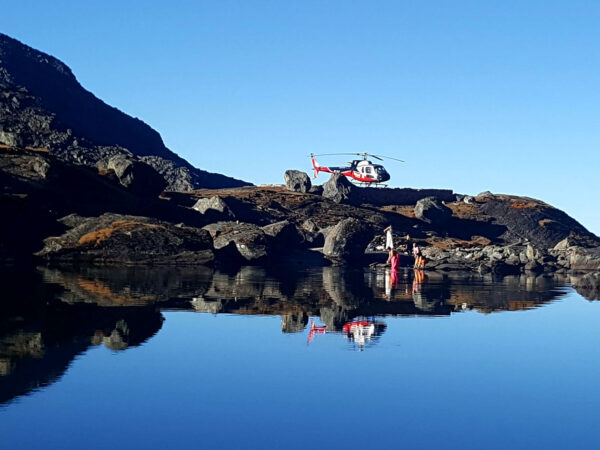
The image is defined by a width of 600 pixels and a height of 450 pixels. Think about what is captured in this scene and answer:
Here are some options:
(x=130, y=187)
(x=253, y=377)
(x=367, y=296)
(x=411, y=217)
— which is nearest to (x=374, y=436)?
(x=253, y=377)

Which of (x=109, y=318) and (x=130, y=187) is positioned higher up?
(x=130, y=187)

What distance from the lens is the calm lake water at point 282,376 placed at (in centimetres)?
964

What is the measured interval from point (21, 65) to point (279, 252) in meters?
160

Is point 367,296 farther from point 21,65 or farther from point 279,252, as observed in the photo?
point 21,65

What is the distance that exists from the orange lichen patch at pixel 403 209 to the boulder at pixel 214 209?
35.1 metres

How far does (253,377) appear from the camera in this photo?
13117mm

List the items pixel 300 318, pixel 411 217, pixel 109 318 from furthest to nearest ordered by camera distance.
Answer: pixel 411 217, pixel 300 318, pixel 109 318

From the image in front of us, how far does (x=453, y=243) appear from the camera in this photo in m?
88.1

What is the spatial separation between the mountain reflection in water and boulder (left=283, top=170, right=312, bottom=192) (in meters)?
61.8

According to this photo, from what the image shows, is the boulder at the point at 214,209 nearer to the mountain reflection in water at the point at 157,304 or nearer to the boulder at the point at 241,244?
the boulder at the point at 241,244

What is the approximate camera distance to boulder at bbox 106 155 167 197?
70.4 m

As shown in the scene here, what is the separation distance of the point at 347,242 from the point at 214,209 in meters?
17.1

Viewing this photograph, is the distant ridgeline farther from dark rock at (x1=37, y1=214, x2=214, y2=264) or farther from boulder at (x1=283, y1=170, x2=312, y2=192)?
dark rock at (x1=37, y1=214, x2=214, y2=264)

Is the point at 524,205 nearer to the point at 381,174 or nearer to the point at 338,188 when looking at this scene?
the point at 381,174
